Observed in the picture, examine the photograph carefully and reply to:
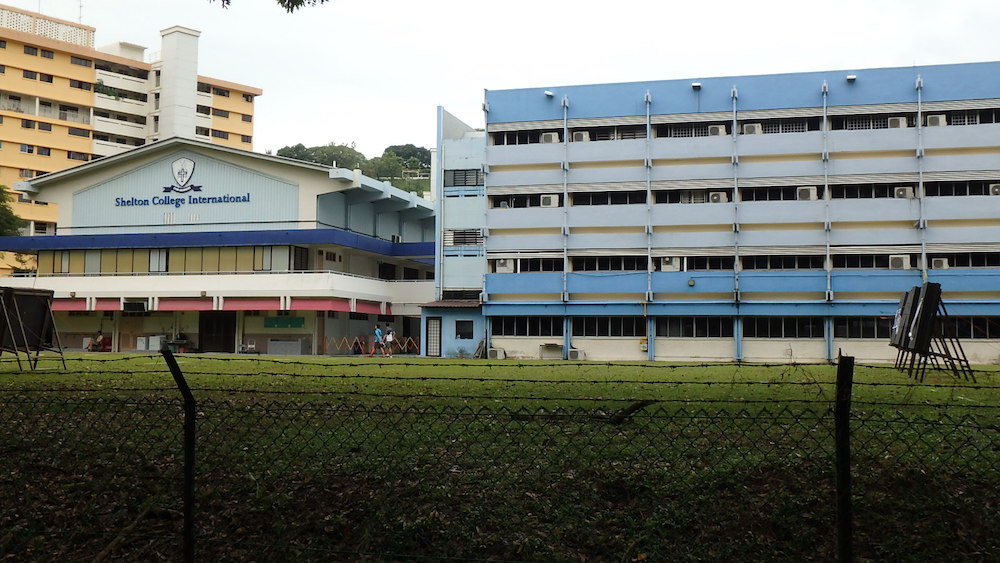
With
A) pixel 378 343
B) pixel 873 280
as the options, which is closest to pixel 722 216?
pixel 873 280

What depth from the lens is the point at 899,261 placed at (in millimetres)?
48500

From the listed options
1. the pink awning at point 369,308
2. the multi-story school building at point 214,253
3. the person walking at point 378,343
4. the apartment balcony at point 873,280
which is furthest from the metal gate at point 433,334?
the apartment balcony at point 873,280

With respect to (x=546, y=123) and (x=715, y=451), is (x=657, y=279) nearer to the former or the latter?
(x=546, y=123)

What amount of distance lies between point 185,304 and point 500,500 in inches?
2056

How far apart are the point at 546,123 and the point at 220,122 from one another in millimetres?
57920

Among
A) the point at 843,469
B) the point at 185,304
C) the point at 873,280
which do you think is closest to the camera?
the point at 843,469

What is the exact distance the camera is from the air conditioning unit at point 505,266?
53125mm

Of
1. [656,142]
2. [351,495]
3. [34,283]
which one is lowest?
[351,495]

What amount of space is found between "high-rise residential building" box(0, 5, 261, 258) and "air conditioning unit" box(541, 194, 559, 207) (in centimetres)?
5235

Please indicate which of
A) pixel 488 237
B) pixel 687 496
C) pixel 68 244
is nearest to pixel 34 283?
pixel 68 244

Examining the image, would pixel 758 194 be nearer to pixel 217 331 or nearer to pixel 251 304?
pixel 251 304

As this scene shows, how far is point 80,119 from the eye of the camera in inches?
3440

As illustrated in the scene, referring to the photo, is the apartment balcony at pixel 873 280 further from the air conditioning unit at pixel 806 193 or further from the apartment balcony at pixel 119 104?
the apartment balcony at pixel 119 104

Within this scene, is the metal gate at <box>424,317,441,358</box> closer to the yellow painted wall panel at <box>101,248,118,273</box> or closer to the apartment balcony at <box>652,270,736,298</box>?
the apartment balcony at <box>652,270,736,298</box>
